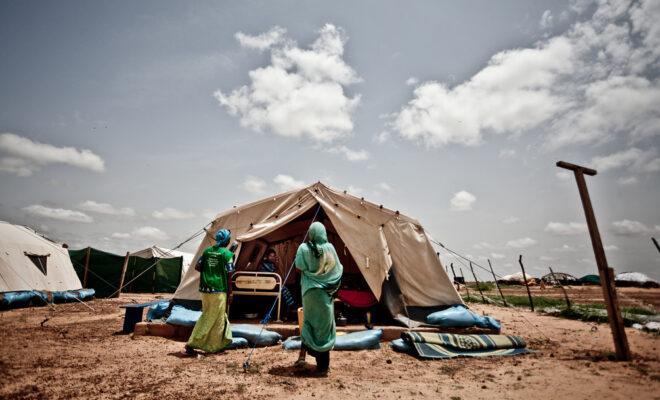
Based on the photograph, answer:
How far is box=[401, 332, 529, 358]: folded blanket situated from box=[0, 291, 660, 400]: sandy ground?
9.0 inches

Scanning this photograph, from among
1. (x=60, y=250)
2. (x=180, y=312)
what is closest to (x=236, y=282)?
(x=180, y=312)

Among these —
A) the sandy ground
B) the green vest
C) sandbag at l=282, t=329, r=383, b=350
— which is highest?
the green vest

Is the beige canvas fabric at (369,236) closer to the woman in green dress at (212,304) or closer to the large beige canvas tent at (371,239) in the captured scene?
the large beige canvas tent at (371,239)

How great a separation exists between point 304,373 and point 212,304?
181cm

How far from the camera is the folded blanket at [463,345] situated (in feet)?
16.3

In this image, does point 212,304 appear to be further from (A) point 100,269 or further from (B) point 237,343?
(A) point 100,269

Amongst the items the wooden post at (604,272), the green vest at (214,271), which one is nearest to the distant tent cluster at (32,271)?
the green vest at (214,271)

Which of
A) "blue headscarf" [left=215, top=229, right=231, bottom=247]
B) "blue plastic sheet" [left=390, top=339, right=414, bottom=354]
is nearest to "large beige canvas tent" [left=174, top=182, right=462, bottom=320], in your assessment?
"blue plastic sheet" [left=390, top=339, right=414, bottom=354]

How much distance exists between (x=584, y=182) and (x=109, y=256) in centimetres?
Answer: 1829

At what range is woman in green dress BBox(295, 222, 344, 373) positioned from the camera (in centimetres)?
406

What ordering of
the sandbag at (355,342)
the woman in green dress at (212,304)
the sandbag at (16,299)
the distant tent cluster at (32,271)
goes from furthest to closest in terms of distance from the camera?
the distant tent cluster at (32,271), the sandbag at (16,299), the sandbag at (355,342), the woman in green dress at (212,304)

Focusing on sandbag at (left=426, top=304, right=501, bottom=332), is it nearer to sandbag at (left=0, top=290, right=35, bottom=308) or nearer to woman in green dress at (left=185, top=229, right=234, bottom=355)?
woman in green dress at (left=185, top=229, right=234, bottom=355)

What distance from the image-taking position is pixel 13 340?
5.61 meters

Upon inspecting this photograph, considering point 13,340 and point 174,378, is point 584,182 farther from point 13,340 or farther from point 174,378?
point 13,340
